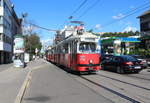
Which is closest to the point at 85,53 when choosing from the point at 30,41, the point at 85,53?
the point at 85,53

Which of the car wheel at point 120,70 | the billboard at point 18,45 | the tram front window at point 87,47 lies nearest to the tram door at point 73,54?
the tram front window at point 87,47

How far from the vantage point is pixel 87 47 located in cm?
2033

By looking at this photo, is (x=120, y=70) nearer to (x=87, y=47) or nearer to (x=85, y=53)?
(x=87, y=47)

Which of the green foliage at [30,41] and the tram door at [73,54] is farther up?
the green foliage at [30,41]

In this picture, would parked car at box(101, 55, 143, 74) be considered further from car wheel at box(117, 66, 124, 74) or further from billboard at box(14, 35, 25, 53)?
billboard at box(14, 35, 25, 53)

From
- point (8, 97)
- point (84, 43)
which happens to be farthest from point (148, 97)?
point (84, 43)

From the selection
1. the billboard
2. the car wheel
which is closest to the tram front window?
the car wheel

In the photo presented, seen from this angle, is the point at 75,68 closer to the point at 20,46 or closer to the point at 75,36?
the point at 75,36

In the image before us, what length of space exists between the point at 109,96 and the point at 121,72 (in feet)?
40.0

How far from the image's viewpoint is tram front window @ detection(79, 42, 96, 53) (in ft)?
65.9

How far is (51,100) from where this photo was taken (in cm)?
967

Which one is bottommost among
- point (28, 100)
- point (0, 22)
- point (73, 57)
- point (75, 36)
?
point (28, 100)

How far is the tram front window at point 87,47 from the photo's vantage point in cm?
2009

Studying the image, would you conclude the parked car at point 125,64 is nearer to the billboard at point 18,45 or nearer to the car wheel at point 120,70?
the car wheel at point 120,70
